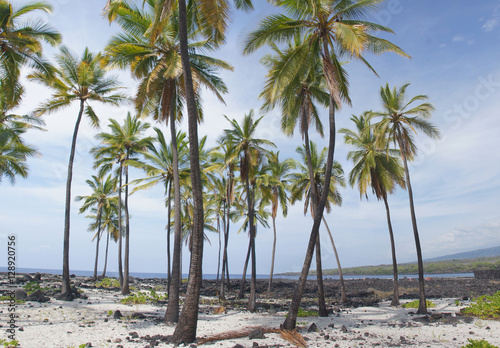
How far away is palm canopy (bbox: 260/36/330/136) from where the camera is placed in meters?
11.2

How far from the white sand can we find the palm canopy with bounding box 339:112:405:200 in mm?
8182

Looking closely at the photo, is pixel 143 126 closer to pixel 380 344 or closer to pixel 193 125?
pixel 193 125

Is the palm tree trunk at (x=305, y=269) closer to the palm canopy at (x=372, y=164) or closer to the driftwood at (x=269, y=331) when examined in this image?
the driftwood at (x=269, y=331)

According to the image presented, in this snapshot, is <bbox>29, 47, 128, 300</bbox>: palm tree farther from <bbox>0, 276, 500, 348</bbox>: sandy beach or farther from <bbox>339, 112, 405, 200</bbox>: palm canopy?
<bbox>339, 112, 405, 200</bbox>: palm canopy

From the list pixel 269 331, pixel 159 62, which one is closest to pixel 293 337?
pixel 269 331

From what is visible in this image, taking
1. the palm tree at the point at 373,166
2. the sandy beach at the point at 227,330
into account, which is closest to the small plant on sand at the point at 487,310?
the sandy beach at the point at 227,330

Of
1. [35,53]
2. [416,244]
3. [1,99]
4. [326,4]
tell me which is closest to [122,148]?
[1,99]

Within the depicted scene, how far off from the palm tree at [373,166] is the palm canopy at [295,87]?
4466mm

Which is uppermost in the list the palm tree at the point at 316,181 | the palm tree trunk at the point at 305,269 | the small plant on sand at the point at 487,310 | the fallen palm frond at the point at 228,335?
the palm tree at the point at 316,181

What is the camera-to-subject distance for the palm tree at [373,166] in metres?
18.2

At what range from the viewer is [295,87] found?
1249cm

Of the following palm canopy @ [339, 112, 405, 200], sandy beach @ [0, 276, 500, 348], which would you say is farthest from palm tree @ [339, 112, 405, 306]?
sandy beach @ [0, 276, 500, 348]

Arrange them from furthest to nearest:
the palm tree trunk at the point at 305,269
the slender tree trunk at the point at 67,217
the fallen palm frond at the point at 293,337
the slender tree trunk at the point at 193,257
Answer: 1. the slender tree trunk at the point at 67,217
2. the palm tree trunk at the point at 305,269
3. the fallen palm frond at the point at 293,337
4. the slender tree trunk at the point at 193,257

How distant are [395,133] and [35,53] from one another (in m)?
18.0
